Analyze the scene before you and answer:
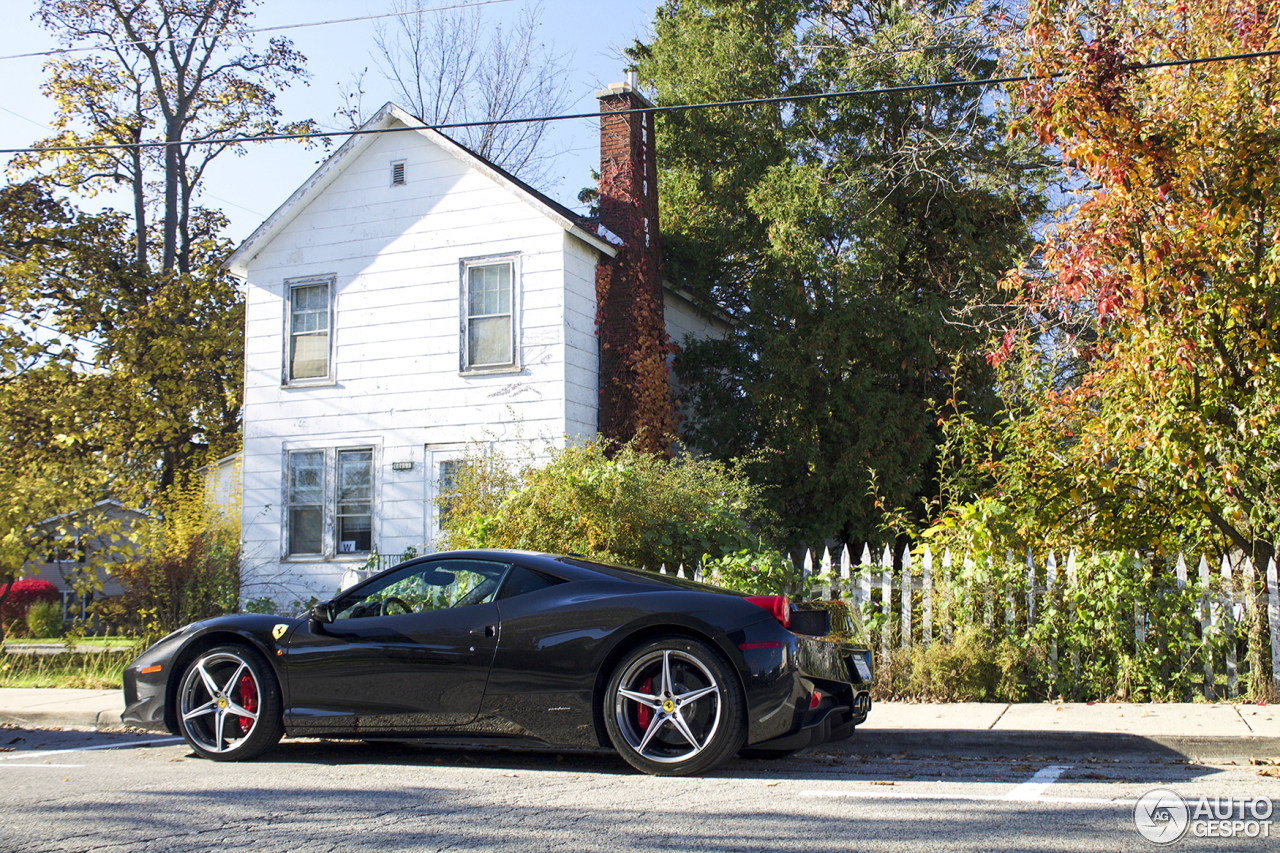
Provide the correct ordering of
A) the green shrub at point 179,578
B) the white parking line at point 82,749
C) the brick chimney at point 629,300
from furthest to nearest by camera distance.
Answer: the brick chimney at point 629,300 → the green shrub at point 179,578 → the white parking line at point 82,749

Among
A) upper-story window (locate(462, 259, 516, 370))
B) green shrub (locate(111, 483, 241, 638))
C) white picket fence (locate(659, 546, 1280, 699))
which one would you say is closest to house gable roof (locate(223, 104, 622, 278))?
upper-story window (locate(462, 259, 516, 370))

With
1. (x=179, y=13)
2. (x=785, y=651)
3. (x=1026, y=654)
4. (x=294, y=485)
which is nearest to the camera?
(x=785, y=651)

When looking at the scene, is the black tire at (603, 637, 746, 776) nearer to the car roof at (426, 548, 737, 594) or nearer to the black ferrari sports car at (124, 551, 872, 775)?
the black ferrari sports car at (124, 551, 872, 775)

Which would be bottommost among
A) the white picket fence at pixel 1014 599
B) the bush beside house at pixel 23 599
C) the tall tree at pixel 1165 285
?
the bush beside house at pixel 23 599

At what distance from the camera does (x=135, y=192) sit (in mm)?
25766

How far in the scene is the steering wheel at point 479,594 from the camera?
5.90m

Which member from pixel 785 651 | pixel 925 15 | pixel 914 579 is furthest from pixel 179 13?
pixel 785 651

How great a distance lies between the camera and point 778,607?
5.49 meters

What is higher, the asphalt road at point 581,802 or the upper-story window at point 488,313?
the upper-story window at point 488,313

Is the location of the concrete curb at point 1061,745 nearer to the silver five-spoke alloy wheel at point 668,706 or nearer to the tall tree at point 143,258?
the silver five-spoke alloy wheel at point 668,706

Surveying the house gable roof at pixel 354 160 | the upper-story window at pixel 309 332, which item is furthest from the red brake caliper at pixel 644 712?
the upper-story window at pixel 309 332

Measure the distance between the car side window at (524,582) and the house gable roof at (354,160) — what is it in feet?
29.4

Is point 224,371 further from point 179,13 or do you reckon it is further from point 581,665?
point 581,665

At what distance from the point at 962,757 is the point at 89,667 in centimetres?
963
